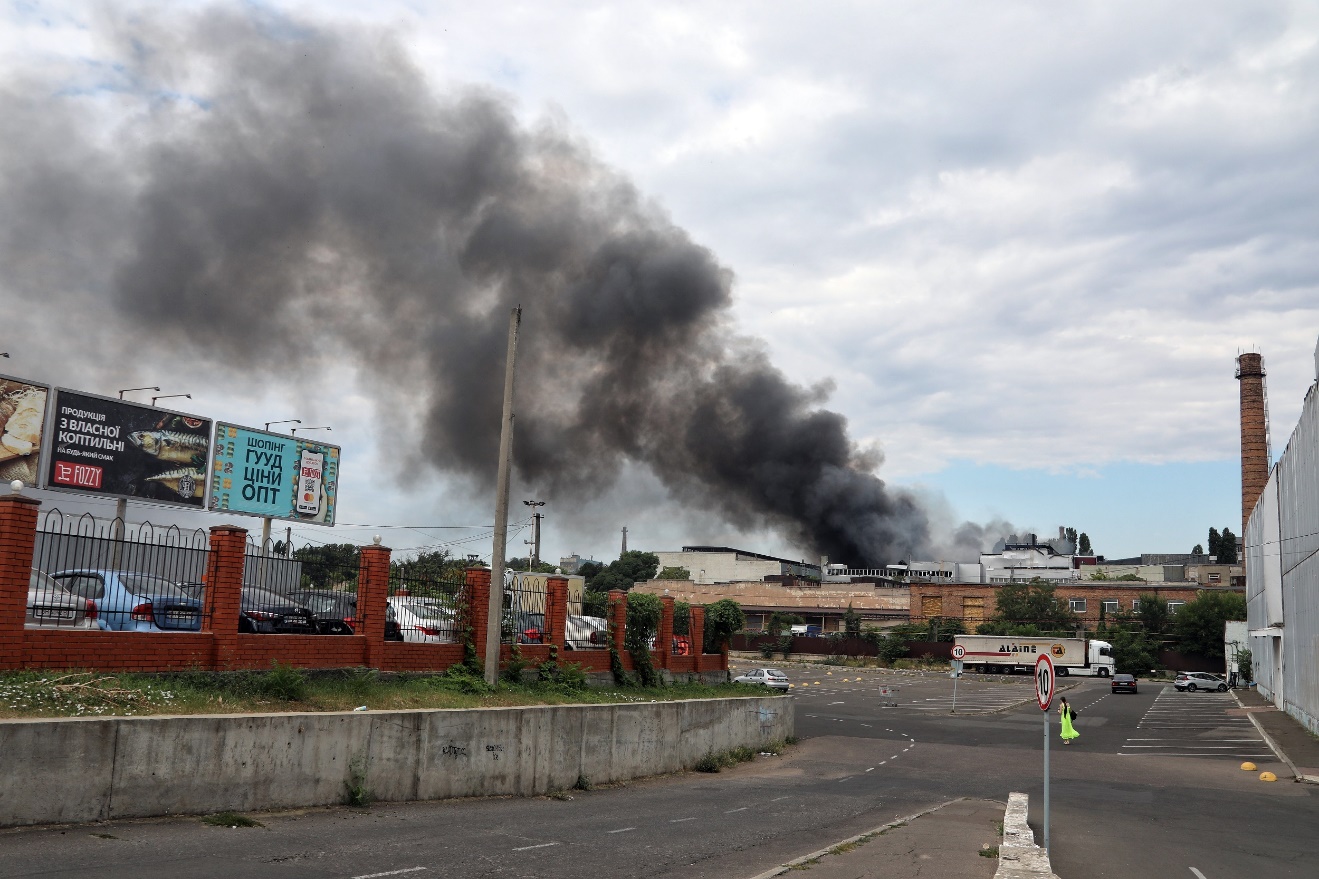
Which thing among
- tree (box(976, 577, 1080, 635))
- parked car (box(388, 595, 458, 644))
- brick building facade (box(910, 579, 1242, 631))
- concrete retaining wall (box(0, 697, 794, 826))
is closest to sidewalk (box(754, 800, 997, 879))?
concrete retaining wall (box(0, 697, 794, 826))

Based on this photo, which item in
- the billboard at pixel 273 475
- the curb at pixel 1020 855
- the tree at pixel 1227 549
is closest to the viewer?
the curb at pixel 1020 855

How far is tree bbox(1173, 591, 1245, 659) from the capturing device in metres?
74.6

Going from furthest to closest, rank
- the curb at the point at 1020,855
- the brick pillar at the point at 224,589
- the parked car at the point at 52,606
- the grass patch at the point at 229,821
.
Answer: the brick pillar at the point at 224,589 → the parked car at the point at 52,606 → the grass patch at the point at 229,821 → the curb at the point at 1020,855

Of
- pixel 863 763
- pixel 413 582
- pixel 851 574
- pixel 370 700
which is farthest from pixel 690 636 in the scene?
pixel 851 574

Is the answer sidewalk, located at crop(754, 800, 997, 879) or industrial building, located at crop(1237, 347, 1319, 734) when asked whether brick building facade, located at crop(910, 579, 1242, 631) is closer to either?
industrial building, located at crop(1237, 347, 1319, 734)

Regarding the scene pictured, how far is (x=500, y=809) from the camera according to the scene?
560 inches

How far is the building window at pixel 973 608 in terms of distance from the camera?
85.4m

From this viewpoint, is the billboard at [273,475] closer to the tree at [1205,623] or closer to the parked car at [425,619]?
the parked car at [425,619]

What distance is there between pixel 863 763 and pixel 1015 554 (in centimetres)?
8960

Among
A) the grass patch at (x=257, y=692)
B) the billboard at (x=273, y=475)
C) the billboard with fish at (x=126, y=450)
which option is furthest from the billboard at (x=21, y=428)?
the grass patch at (x=257, y=692)

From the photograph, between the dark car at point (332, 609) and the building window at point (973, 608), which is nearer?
the dark car at point (332, 609)

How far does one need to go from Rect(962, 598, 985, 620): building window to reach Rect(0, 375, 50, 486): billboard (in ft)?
239

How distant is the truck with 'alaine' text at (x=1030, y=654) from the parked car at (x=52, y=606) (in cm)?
5684

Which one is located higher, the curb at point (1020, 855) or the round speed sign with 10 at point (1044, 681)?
the round speed sign with 10 at point (1044, 681)
